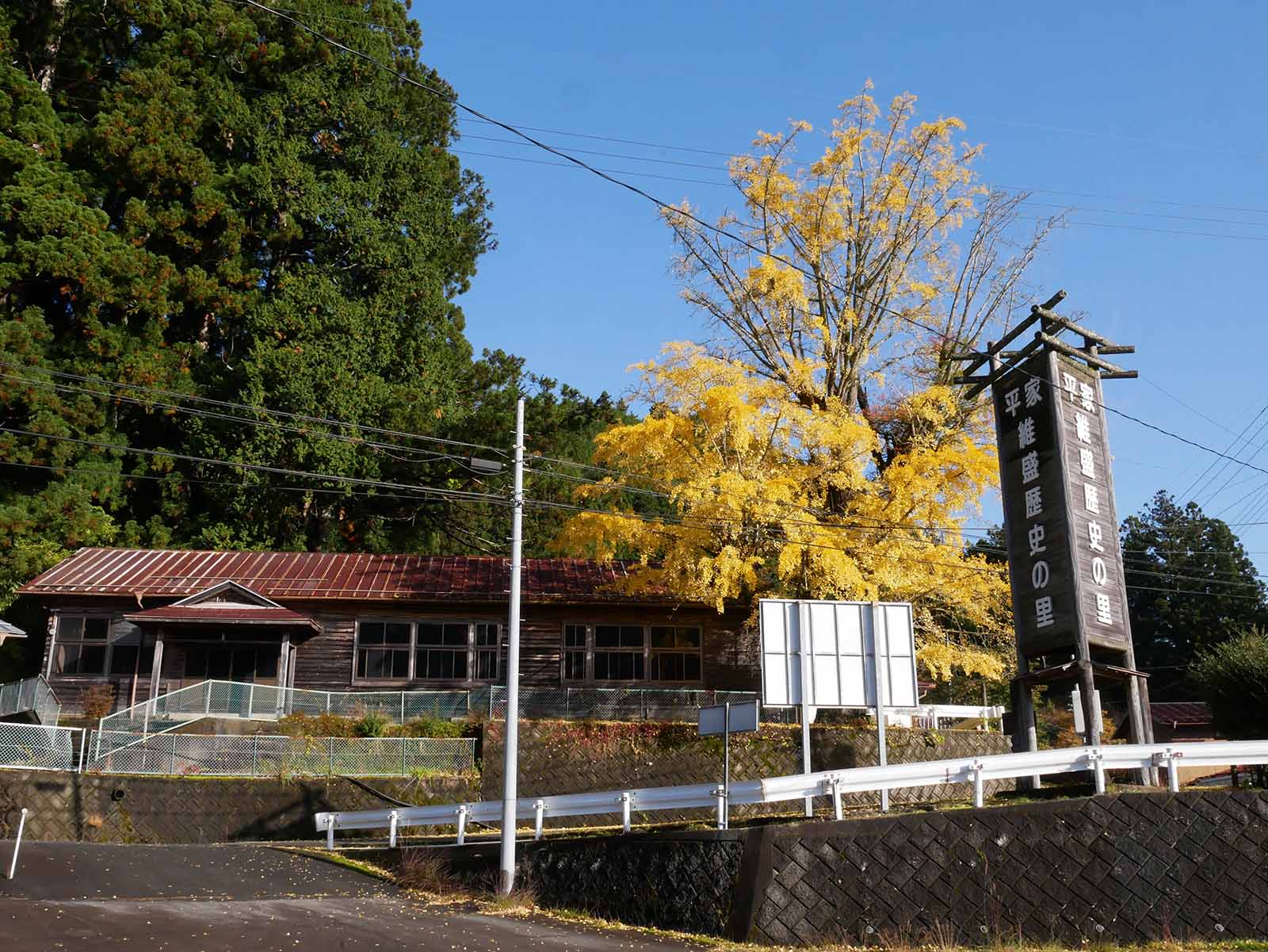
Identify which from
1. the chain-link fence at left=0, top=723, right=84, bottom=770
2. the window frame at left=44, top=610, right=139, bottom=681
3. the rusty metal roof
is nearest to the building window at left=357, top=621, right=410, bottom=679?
the rusty metal roof

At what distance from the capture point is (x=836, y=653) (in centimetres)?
1933

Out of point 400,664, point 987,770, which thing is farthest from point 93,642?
point 987,770

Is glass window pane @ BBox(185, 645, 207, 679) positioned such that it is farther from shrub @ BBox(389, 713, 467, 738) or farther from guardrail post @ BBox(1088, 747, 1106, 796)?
guardrail post @ BBox(1088, 747, 1106, 796)

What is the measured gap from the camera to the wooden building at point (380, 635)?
1186 inches

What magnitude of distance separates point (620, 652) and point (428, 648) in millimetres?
5325

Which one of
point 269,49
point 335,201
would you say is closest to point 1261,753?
point 335,201

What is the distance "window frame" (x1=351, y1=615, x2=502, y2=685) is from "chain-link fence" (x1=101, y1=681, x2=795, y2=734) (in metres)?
2.59

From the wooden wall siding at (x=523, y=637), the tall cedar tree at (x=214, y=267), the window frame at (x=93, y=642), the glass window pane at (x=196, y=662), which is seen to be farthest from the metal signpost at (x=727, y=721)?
the tall cedar tree at (x=214, y=267)

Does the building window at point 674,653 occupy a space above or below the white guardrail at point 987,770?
above

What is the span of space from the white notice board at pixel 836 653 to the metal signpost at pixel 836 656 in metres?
0.01

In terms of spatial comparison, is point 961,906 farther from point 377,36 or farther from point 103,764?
point 377,36

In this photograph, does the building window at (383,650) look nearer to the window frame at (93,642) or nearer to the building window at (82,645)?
the window frame at (93,642)

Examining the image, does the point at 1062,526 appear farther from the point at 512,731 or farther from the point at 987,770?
the point at 512,731

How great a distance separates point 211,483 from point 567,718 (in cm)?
2123
